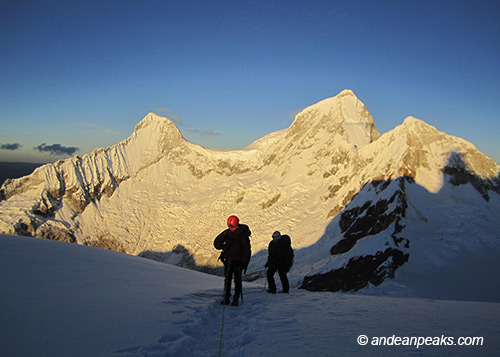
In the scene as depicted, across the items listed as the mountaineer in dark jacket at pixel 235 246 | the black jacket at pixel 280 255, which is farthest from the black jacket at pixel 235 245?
the black jacket at pixel 280 255

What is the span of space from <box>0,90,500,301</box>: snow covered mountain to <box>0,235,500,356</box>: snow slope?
75.8 ft

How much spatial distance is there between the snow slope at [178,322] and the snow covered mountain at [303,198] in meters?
23.1

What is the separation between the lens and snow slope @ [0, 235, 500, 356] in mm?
3951

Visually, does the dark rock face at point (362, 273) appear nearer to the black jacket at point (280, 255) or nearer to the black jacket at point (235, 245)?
the black jacket at point (280, 255)

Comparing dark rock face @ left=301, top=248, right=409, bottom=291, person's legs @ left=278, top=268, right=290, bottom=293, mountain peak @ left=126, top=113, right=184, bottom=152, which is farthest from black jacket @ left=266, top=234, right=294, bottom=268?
mountain peak @ left=126, top=113, right=184, bottom=152

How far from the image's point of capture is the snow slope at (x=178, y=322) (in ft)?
13.0

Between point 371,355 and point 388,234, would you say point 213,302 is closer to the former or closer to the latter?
point 371,355

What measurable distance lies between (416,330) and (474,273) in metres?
26.3

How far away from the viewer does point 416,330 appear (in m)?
5.02

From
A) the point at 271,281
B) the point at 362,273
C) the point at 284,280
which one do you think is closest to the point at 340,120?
the point at 362,273

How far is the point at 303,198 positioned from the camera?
81.1m

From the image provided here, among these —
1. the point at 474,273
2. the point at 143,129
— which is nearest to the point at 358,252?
the point at 474,273

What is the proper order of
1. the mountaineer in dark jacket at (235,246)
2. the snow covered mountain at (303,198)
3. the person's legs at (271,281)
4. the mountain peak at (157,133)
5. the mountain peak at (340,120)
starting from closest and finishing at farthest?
the mountaineer in dark jacket at (235,246), the person's legs at (271,281), the snow covered mountain at (303,198), the mountain peak at (340,120), the mountain peak at (157,133)

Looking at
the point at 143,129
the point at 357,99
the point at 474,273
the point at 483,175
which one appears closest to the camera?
the point at 474,273
